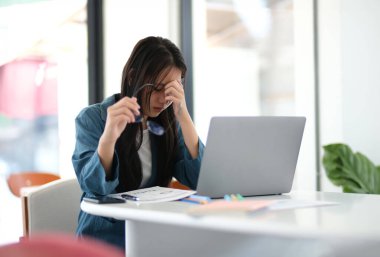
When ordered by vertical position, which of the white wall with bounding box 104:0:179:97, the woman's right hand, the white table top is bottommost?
the white table top

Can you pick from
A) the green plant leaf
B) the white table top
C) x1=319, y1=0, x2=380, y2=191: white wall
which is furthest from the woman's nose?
x1=319, y1=0, x2=380, y2=191: white wall

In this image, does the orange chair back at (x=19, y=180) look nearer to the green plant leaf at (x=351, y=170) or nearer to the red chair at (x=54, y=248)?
the green plant leaf at (x=351, y=170)

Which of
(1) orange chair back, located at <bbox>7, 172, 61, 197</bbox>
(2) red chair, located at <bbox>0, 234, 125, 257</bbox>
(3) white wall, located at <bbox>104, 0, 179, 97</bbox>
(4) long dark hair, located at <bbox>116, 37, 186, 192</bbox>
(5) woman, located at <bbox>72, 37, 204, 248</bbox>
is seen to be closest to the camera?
(2) red chair, located at <bbox>0, 234, 125, 257</bbox>

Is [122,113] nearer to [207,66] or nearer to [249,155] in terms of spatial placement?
[249,155]

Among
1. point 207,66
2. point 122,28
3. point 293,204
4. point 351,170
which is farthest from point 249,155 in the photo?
point 122,28

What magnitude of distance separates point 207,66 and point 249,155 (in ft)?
7.92

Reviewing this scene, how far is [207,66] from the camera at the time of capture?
3.65 meters

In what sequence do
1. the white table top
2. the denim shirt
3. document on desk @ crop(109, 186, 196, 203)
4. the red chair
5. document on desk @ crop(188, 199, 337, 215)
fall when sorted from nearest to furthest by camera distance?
the red chair, the white table top, document on desk @ crop(188, 199, 337, 215), document on desk @ crop(109, 186, 196, 203), the denim shirt

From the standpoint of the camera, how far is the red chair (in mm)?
464

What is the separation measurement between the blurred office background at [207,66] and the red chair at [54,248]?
2.40 meters

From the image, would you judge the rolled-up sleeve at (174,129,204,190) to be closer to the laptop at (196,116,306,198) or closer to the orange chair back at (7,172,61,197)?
the laptop at (196,116,306,198)

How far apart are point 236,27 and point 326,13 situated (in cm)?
82

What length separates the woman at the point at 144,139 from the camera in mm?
1442

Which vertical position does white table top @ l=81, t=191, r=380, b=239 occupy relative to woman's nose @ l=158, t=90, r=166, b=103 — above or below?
below
